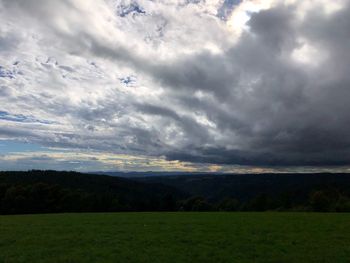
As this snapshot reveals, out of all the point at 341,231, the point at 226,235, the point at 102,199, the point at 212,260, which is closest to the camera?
the point at 212,260

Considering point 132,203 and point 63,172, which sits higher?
point 63,172

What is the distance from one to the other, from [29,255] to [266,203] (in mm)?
94048

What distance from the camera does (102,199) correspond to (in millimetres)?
94125

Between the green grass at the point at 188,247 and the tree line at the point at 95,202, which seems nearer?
the green grass at the point at 188,247

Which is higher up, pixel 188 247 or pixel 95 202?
pixel 188 247

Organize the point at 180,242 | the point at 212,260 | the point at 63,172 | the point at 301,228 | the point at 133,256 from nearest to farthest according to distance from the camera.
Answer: the point at 212,260, the point at 133,256, the point at 180,242, the point at 301,228, the point at 63,172

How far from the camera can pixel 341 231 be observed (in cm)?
2355

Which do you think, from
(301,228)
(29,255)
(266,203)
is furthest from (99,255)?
(266,203)

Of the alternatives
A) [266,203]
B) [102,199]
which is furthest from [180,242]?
[266,203]

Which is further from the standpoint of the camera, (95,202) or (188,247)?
(95,202)

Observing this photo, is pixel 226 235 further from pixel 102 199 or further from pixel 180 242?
pixel 102 199

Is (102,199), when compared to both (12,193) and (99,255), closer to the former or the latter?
(12,193)

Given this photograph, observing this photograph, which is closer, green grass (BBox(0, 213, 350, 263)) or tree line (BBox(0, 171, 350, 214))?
green grass (BBox(0, 213, 350, 263))

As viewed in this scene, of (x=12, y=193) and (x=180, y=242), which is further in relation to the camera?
(x=12, y=193)
